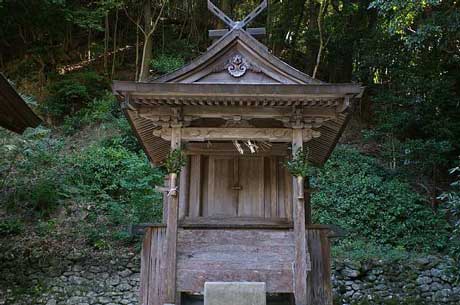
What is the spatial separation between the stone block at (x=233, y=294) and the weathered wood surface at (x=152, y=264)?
107 inches

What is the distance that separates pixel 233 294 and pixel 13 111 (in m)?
4.94

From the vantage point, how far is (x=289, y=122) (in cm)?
757

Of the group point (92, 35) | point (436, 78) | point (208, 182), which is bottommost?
point (208, 182)

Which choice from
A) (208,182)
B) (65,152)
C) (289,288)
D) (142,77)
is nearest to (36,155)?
(65,152)

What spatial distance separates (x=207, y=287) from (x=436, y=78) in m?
14.6

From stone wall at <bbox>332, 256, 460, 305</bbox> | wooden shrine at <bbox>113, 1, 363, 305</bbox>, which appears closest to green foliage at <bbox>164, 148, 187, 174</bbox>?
wooden shrine at <bbox>113, 1, 363, 305</bbox>

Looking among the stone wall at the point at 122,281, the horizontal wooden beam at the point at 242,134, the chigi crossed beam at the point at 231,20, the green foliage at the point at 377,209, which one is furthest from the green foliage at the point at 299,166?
the green foliage at the point at 377,209

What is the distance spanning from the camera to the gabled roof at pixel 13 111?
22.9ft

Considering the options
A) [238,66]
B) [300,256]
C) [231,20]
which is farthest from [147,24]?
[300,256]

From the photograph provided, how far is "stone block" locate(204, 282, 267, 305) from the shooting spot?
547 centimetres

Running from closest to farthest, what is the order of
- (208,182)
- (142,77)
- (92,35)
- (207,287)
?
(207,287), (208,182), (142,77), (92,35)

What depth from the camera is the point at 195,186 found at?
879 cm

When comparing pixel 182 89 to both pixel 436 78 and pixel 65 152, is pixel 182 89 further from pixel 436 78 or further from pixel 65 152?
pixel 436 78

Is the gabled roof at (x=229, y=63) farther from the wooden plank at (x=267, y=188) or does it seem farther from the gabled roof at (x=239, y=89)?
the wooden plank at (x=267, y=188)
